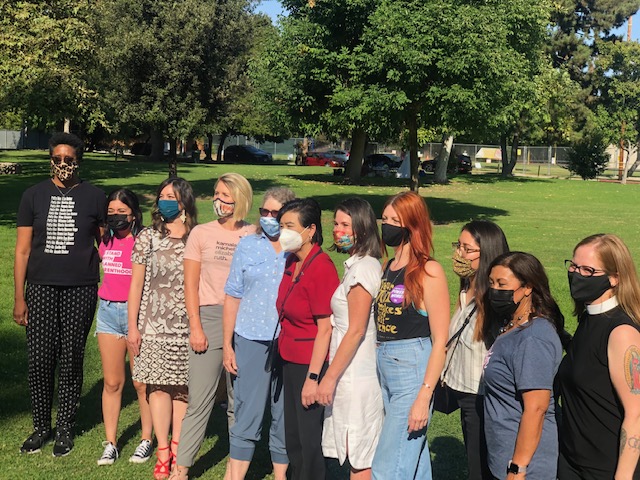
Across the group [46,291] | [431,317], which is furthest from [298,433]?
[46,291]

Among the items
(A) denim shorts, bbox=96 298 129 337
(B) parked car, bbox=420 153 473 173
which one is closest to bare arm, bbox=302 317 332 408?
(A) denim shorts, bbox=96 298 129 337

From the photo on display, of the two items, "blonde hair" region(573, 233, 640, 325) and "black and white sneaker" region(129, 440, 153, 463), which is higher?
"blonde hair" region(573, 233, 640, 325)

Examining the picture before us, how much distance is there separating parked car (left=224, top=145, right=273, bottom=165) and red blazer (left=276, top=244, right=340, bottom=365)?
180 feet

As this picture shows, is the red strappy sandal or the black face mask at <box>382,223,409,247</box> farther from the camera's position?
the red strappy sandal

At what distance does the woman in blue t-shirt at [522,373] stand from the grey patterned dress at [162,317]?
223cm

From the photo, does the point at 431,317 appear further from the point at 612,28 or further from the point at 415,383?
the point at 612,28

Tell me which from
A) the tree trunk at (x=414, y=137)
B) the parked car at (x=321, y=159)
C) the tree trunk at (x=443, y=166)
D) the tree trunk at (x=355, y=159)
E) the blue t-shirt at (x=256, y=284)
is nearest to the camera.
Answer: the blue t-shirt at (x=256, y=284)

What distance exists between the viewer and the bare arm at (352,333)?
3.89 m

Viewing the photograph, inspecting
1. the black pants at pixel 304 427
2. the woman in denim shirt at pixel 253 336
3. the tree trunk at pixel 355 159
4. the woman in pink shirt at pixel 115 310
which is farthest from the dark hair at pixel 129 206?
the tree trunk at pixel 355 159

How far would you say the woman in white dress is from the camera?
391 centimetres

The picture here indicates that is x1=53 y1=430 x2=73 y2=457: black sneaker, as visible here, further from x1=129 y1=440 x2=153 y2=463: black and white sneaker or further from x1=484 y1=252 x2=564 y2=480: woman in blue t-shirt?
x1=484 y1=252 x2=564 y2=480: woman in blue t-shirt

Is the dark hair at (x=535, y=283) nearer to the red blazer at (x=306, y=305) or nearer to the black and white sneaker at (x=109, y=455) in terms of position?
the red blazer at (x=306, y=305)

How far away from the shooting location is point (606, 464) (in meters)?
3.11

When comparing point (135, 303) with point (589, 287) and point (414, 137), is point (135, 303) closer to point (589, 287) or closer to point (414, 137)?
point (589, 287)
